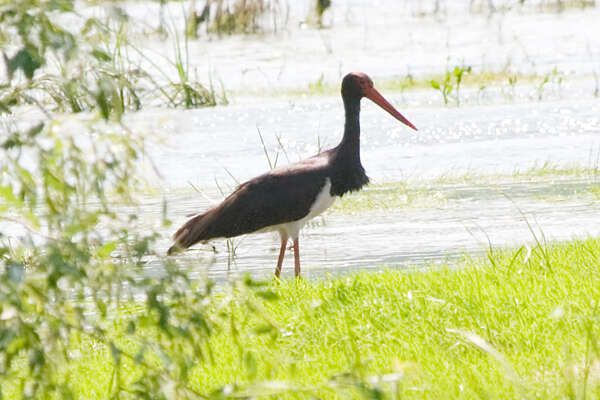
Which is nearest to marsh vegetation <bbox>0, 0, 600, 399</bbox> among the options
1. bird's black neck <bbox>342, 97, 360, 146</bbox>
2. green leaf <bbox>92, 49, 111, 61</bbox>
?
green leaf <bbox>92, 49, 111, 61</bbox>

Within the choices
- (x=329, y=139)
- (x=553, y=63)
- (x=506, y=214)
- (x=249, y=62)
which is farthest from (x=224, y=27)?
(x=506, y=214)

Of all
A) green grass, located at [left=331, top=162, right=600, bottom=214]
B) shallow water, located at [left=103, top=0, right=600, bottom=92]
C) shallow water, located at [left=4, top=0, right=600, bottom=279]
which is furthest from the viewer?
shallow water, located at [left=103, top=0, right=600, bottom=92]

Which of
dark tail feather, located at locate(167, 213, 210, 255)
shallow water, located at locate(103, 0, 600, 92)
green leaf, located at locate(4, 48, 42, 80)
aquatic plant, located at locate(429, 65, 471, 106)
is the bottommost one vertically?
shallow water, located at locate(103, 0, 600, 92)

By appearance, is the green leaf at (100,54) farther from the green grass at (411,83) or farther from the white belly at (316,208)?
the green grass at (411,83)

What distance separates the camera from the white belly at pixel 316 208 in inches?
292

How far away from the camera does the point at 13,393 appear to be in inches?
189

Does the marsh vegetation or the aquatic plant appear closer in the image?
the marsh vegetation

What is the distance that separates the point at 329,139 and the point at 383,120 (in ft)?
5.65

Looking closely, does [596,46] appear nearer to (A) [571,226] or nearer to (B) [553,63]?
(B) [553,63]

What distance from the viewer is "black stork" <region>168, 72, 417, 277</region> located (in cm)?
743

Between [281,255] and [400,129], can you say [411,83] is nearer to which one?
[400,129]

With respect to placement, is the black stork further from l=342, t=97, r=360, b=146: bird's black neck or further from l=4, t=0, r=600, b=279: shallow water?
l=4, t=0, r=600, b=279: shallow water

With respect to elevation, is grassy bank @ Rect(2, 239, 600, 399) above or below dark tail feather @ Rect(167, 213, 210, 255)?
above

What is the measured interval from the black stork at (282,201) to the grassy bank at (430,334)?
52.3 inches
